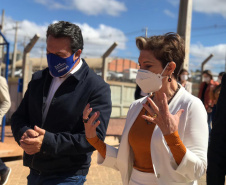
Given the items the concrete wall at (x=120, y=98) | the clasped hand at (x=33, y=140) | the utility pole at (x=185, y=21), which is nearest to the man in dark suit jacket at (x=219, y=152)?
the clasped hand at (x=33, y=140)

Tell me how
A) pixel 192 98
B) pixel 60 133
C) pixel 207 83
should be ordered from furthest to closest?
pixel 207 83 < pixel 60 133 < pixel 192 98

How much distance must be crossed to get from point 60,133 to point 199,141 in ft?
3.43

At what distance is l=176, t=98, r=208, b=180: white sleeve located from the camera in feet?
6.77

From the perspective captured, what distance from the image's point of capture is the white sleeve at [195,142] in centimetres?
206

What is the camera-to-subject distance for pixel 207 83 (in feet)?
32.4

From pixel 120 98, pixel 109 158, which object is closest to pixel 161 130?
pixel 109 158

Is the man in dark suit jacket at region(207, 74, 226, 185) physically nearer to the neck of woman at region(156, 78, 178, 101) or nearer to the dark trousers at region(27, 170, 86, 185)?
the neck of woman at region(156, 78, 178, 101)

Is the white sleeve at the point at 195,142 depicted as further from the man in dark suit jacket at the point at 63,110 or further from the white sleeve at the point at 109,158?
the man in dark suit jacket at the point at 63,110

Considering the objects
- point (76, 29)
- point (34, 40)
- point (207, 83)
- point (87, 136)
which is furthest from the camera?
point (207, 83)

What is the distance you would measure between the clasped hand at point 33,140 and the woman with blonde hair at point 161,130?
35cm

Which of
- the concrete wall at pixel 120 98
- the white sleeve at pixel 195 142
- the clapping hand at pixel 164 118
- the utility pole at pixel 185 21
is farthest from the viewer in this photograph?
the concrete wall at pixel 120 98

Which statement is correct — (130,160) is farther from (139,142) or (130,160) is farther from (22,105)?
(22,105)

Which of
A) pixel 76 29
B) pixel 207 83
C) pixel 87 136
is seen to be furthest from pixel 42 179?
pixel 207 83

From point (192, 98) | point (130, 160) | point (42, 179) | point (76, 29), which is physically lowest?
point (42, 179)
